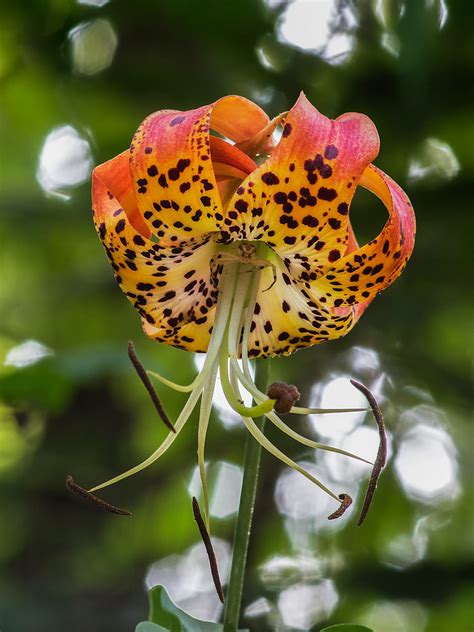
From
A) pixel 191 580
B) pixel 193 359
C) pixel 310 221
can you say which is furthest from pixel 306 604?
pixel 310 221

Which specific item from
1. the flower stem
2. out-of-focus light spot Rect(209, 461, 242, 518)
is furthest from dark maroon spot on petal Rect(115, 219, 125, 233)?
out-of-focus light spot Rect(209, 461, 242, 518)

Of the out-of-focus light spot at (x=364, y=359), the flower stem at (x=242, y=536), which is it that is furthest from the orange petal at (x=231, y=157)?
the out-of-focus light spot at (x=364, y=359)

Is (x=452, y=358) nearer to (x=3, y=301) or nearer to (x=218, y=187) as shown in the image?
(x=3, y=301)

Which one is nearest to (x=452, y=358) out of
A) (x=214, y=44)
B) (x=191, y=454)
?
(x=191, y=454)

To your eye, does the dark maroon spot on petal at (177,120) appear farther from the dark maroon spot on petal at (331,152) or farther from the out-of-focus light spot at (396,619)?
the out-of-focus light spot at (396,619)

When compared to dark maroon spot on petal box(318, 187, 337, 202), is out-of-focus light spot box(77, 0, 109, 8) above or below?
above

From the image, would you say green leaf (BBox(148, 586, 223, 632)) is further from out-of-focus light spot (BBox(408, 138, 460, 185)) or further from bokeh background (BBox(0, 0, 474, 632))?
out-of-focus light spot (BBox(408, 138, 460, 185))
